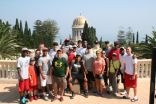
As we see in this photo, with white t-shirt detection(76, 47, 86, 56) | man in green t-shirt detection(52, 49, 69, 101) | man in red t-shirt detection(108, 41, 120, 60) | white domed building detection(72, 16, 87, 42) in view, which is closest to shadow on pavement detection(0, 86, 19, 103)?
man in green t-shirt detection(52, 49, 69, 101)

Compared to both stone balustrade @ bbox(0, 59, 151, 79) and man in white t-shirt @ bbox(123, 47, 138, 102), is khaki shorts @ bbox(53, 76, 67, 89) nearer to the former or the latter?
man in white t-shirt @ bbox(123, 47, 138, 102)

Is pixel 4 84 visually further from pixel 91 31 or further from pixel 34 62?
Answer: pixel 91 31

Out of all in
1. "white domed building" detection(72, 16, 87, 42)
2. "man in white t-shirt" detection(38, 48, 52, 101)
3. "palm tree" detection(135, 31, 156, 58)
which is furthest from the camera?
"white domed building" detection(72, 16, 87, 42)

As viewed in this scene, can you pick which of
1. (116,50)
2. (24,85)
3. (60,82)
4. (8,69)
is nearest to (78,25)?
(8,69)

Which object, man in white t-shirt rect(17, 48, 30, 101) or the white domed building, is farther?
the white domed building

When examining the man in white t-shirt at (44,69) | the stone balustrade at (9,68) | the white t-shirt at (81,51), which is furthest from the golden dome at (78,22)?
the man in white t-shirt at (44,69)

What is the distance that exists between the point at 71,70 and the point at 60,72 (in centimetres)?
61

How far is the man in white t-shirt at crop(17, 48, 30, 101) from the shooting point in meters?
10.1

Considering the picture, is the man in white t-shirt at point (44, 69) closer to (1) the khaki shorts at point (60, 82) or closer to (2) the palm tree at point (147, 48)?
(1) the khaki shorts at point (60, 82)

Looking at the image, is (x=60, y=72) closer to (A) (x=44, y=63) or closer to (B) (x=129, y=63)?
(A) (x=44, y=63)

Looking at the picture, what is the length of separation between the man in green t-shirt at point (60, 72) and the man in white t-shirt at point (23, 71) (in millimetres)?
823

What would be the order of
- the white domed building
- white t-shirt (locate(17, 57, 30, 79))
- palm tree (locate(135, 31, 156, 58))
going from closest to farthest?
white t-shirt (locate(17, 57, 30, 79))
palm tree (locate(135, 31, 156, 58))
the white domed building

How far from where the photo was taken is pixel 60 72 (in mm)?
10344

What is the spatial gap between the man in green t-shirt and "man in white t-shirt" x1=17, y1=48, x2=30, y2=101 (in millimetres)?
823
